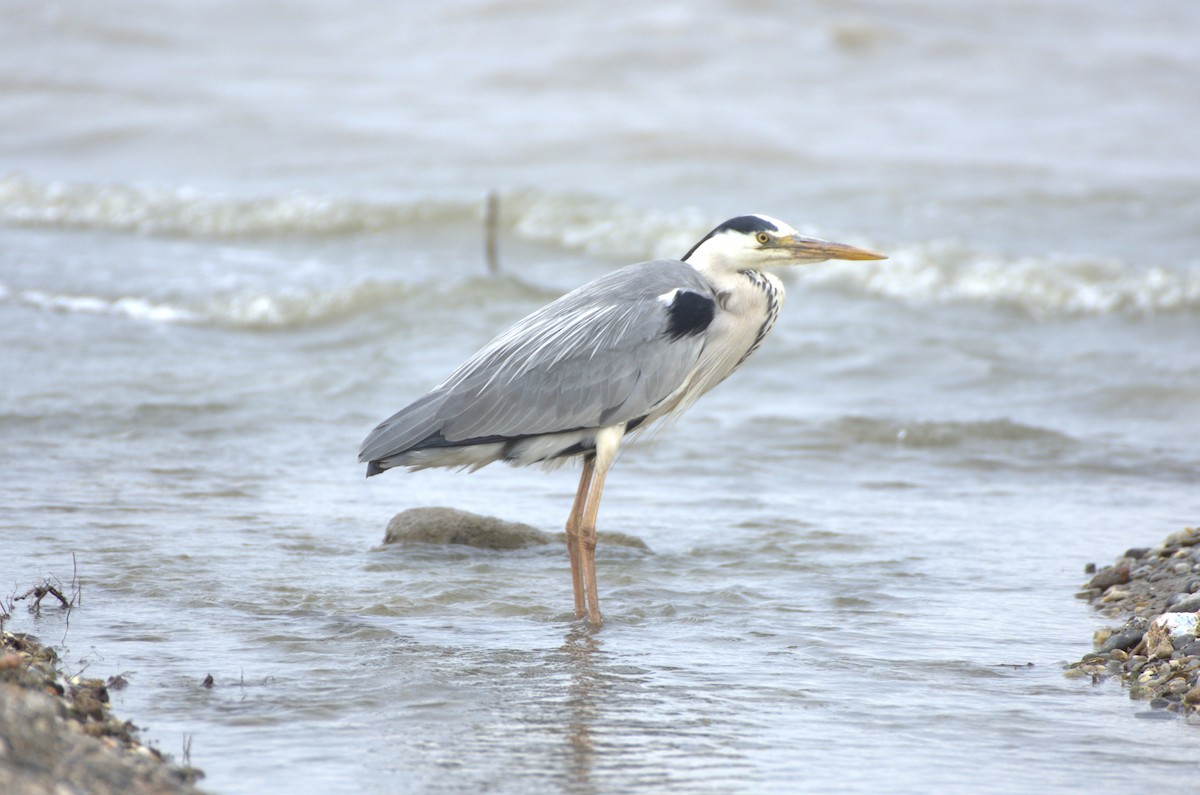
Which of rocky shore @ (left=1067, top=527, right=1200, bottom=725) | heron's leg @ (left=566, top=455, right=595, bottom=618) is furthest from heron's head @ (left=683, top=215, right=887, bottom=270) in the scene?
rocky shore @ (left=1067, top=527, right=1200, bottom=725)

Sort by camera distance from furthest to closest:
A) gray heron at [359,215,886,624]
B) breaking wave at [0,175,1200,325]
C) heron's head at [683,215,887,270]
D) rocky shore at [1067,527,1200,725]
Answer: breaking wave at [0,175,1200,325]
heron's head at [683,215,887,270]
gray heron at [359,215,886,624]
rocky shore at [1067,527,1200,725]

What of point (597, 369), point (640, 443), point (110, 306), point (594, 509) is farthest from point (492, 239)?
point (594, 509)

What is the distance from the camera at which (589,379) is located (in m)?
6.23

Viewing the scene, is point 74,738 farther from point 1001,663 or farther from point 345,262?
point 345,262

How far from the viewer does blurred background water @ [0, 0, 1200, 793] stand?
4707mm

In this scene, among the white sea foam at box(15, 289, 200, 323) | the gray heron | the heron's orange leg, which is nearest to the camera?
the heron's orange leg

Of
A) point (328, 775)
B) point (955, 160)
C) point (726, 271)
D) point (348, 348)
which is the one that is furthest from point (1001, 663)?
point (955, 160)

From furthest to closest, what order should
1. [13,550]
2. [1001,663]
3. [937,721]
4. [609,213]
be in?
[609,213] < [13,550] < [1001,663] < [937,721]

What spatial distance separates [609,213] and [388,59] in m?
9.91

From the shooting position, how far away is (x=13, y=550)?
630cm

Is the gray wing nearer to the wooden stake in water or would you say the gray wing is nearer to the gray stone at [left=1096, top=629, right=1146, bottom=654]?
the gray stone at [left=1096, top=629, right=1146, bottom=654]

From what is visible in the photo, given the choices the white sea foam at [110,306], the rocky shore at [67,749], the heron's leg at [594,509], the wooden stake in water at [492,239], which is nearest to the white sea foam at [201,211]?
the wooden stake in water at [492,239]

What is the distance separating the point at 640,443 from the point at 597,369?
3.10m

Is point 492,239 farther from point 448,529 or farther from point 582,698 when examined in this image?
point 582,698
